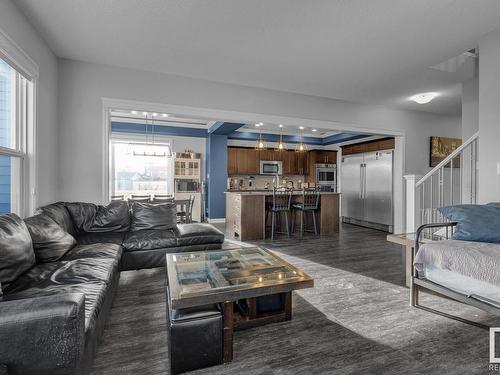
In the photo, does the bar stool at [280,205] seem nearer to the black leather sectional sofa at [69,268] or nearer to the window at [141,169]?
the black leather sectional sofa at [69,268]

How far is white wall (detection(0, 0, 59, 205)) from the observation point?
2.44 metres

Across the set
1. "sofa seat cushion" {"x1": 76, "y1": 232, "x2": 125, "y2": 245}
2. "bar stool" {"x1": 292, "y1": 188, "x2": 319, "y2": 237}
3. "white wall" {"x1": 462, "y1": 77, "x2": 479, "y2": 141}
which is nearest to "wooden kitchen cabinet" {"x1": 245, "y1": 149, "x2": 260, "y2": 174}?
"bar stool" {"x1": 292, "y1": 188, "x2": 319, "y2": 237}

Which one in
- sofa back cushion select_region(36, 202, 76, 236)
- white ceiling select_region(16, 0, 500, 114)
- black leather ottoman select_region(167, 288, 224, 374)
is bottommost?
black leather ottoman select_region(167, 288, 224, 374)

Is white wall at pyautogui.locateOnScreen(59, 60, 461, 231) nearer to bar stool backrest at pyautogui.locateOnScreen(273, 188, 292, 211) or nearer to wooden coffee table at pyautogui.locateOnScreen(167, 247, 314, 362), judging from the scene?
bar stool backrest at pyautogui.locateOnScreen(273, 188, 292, 211)

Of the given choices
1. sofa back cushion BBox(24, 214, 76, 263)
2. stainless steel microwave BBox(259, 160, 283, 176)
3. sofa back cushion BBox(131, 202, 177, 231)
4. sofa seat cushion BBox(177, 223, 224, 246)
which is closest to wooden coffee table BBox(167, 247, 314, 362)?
sofa seat cushion BBox(177, 223, 224, 246)

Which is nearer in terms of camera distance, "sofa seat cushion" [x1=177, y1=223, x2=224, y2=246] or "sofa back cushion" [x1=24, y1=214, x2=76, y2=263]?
"sofa back cushion" [x1=24, y1=214, x2=76, y2=263]

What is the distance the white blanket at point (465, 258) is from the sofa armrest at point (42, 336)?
7.74 feet

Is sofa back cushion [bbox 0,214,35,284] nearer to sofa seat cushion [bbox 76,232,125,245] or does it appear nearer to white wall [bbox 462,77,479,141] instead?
sofa seat cushion [bbox 76,232,125,245]

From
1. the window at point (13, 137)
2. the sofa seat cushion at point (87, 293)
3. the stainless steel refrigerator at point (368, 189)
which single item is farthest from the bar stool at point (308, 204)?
the window at point (13, 137)

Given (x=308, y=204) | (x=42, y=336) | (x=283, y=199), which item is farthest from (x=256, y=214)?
(x=42, y=336)

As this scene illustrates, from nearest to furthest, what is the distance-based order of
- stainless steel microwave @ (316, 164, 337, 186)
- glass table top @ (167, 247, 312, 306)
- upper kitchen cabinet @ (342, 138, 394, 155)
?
glass table top @ (167, 247, 312, 306), upper kitchen cabinet @ (342, 138, 394, 155), stainless steel microwave @ (316, 164, 337, 186)

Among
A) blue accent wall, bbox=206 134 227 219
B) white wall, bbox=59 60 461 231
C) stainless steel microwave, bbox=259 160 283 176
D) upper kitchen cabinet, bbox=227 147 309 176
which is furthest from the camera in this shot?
stainless steel microwave, bbox=259 160 283 176

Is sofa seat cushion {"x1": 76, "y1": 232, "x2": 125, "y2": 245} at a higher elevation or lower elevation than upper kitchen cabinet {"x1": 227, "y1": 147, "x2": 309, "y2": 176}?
lower

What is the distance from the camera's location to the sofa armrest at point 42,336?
1.10m
